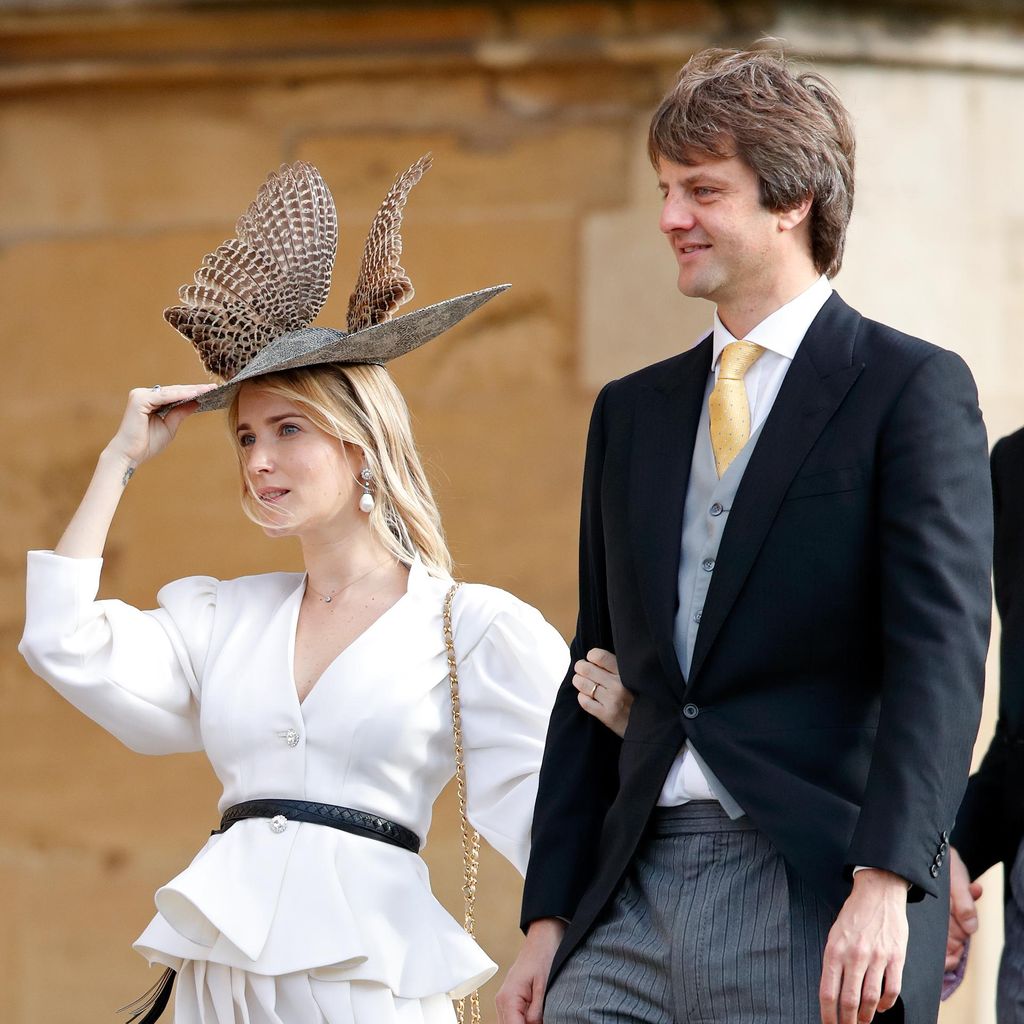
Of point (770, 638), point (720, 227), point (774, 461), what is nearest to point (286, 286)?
point (720, 227)

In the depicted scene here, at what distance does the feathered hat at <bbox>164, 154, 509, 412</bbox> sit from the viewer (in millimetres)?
3799

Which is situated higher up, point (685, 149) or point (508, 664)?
point (685, 149)

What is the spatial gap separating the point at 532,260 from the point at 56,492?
146 centimetres

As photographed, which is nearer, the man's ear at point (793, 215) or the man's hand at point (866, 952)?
the man's hand at point (866, 952)

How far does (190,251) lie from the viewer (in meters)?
5.35

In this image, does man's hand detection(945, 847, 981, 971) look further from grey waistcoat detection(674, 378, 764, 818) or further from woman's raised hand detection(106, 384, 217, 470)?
woman's raised hand detection(106, 384, 217, 470)

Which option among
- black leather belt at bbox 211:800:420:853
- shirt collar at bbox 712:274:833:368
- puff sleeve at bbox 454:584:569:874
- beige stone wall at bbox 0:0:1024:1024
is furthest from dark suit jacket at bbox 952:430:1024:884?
beige stone wall at bbox 0:0:1024:1024

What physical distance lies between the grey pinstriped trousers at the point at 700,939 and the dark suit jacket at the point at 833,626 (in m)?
0.05

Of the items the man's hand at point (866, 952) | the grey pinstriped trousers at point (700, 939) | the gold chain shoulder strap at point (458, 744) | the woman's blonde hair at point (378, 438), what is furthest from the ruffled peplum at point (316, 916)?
the man's hand at point (866, 952)

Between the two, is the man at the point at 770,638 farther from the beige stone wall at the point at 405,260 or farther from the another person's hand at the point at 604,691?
the beige stone wall at the point at 405,260

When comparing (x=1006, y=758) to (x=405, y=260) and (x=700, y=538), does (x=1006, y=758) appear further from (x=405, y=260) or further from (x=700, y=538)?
(x=405, y=260)

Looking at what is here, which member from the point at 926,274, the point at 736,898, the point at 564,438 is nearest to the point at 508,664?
the point at 736,898

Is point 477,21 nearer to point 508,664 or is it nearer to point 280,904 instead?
point 508,664

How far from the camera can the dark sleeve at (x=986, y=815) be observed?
3680 mm
